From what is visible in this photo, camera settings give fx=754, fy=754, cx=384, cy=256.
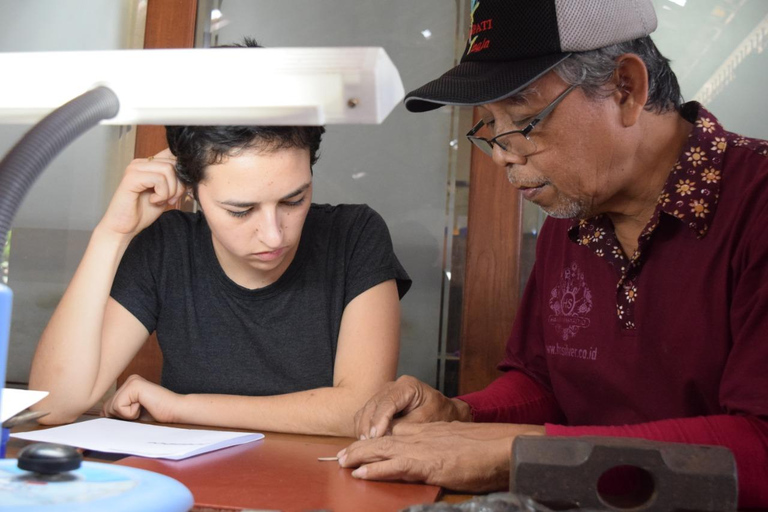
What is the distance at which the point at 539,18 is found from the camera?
3.79ft

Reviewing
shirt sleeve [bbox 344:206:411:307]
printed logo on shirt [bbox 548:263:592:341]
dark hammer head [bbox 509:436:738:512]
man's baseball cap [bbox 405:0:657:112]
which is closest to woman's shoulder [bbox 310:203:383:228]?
shirt sleeve [bbox 344:206:411:307]

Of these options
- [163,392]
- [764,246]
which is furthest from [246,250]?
[764,246]

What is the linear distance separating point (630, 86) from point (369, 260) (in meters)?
0.73

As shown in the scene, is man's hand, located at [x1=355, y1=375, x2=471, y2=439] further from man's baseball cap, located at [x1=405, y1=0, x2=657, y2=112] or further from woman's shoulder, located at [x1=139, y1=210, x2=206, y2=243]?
woman's shoulder, located at [x1=139, y1=210, x2=206, y2=243]

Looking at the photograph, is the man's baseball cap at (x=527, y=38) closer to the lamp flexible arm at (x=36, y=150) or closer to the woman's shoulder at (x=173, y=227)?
the lamp flexible arm at (x=36, y=150)

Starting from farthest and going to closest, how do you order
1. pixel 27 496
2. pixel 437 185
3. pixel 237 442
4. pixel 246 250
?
pixel 437 185
pixel 246 250
pixel 237 442
pixel 27 496

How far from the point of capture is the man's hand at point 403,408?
3.86ft

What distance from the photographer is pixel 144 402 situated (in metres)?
1.44

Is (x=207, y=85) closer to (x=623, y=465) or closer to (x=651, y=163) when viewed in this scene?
(x=623, y=465)

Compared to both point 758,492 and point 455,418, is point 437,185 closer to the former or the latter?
point 455,418

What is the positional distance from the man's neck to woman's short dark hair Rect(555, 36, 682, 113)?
0.03m

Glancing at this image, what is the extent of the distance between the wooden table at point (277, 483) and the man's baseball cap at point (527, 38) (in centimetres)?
58

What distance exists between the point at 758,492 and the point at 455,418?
524mm

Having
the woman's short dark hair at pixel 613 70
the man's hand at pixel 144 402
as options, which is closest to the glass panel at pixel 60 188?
the man's hand at pixel 144 402
